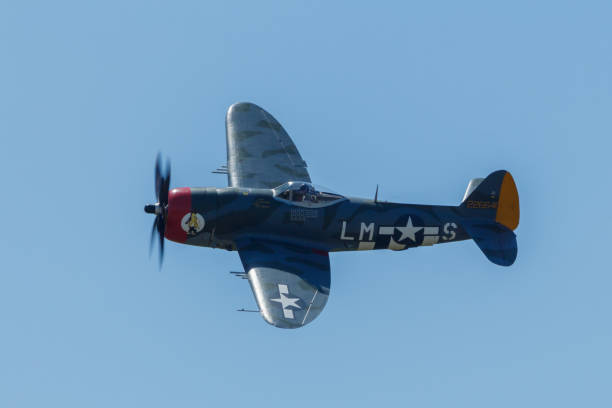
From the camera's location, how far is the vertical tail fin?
36094 mm

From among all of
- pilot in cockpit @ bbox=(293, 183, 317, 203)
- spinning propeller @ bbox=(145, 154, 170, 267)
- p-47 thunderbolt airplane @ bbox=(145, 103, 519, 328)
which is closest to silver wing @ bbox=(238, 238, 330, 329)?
p-47 thunderbolt airplane @ bbox=(145, 103, 519, 328)

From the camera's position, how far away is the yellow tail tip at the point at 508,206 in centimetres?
3697

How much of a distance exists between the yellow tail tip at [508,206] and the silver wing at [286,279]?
18.0 feet

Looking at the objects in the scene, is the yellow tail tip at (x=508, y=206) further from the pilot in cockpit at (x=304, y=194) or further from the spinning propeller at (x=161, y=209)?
the spinning propeller at (x=161, y=209)

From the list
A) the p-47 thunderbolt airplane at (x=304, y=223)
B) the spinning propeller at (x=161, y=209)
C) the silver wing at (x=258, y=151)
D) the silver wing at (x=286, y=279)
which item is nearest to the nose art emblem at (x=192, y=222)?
the p-47 thunderbolt airplane at (x=304, y=223)

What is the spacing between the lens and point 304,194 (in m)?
34.9

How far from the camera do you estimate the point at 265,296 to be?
32.2 meters

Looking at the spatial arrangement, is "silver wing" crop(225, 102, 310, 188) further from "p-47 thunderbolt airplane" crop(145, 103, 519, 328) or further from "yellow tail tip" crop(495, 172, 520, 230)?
"yellow tail tip" crop(495, 172, 520, 230)

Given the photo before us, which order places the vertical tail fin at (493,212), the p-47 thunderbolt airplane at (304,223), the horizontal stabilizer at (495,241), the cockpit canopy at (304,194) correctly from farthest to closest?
the vertical tail fin at (493,212), the horizontal stabilizer at (495,241), the cockpit canopy at (304,194), the p-47 thunderbolt airplane at (304,223)

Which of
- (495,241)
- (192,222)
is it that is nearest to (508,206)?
(495,241)

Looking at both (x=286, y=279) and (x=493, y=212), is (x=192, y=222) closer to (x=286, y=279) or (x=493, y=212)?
(x=286, y=279)

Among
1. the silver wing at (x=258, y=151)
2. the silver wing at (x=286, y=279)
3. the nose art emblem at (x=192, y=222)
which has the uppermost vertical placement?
the silver wing at (x=258, y=151)

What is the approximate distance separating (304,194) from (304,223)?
0.78 m

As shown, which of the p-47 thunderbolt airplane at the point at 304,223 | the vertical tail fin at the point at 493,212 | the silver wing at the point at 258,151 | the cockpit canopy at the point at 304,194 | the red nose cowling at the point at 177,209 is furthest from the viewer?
the silver wing at the point at 258,151
